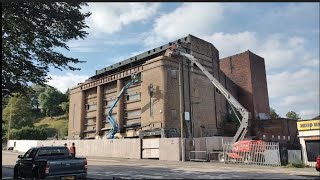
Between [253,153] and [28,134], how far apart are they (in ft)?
203

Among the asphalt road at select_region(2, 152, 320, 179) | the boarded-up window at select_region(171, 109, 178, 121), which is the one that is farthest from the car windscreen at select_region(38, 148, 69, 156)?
the boarded-up window at select_region(171, 109, 178, 121)

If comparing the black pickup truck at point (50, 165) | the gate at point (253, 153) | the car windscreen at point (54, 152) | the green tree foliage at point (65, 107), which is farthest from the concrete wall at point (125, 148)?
the green tree foliage at point (65, 107)

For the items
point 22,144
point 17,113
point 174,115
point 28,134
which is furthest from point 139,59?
point 17,113

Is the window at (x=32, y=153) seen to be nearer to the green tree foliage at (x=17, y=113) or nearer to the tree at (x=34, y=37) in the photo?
the tree at (x=34, y=37)

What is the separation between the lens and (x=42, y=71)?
17016 millimetres

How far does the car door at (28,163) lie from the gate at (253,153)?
18.7 metres

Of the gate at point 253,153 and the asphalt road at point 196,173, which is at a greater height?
the gate at point 253,153

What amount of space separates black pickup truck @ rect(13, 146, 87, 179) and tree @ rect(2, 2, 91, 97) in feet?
12.9

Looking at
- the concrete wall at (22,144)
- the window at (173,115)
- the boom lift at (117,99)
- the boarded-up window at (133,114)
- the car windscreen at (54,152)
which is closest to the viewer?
the car windscreen at (54,152)

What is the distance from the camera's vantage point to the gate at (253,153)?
86.5 ft

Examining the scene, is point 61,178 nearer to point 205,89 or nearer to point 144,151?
point 144,151

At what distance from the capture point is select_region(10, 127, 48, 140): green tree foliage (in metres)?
74.9

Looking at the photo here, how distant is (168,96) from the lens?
47156 mm

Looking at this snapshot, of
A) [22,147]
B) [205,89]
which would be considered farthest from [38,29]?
[22,147]
